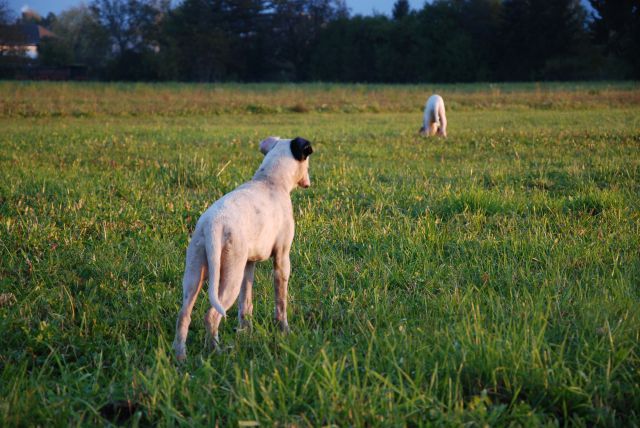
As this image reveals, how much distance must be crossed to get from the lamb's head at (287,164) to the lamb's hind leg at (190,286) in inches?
35.8

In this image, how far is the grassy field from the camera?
8.36 ft

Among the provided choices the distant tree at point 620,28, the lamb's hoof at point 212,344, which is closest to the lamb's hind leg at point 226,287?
the lamb's hoof at point 212,344

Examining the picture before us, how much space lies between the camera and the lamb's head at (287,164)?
4.08m

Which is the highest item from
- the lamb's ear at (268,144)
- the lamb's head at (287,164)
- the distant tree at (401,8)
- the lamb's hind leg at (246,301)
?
the distant tree at (401,8)

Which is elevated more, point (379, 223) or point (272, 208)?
point (272, 208)

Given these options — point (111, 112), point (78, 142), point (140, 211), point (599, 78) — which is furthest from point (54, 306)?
point (599, 78)

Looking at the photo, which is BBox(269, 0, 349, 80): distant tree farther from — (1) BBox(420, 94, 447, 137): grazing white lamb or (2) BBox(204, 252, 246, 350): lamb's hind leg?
(2) BBox(204, 252, 246, 350): lamb's hind leg

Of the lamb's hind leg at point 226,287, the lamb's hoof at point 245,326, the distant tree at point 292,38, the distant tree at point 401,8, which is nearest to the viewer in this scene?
the lamb's hind leg at point 226,287

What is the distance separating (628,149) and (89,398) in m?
11.8

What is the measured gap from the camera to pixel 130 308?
3971 mm

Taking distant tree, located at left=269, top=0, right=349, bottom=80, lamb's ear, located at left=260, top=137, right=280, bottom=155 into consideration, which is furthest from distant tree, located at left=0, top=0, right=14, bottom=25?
lamb's ear, located at left=260, top=137, right=280, bottom=155

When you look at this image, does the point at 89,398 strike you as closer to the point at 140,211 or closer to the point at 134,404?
the point at 134,404

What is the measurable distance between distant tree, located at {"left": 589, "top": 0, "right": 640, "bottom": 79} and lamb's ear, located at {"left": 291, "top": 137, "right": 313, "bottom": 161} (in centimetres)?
6560

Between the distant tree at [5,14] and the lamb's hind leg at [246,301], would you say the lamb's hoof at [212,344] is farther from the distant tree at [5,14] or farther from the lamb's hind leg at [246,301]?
the distant tree at [5,14]
